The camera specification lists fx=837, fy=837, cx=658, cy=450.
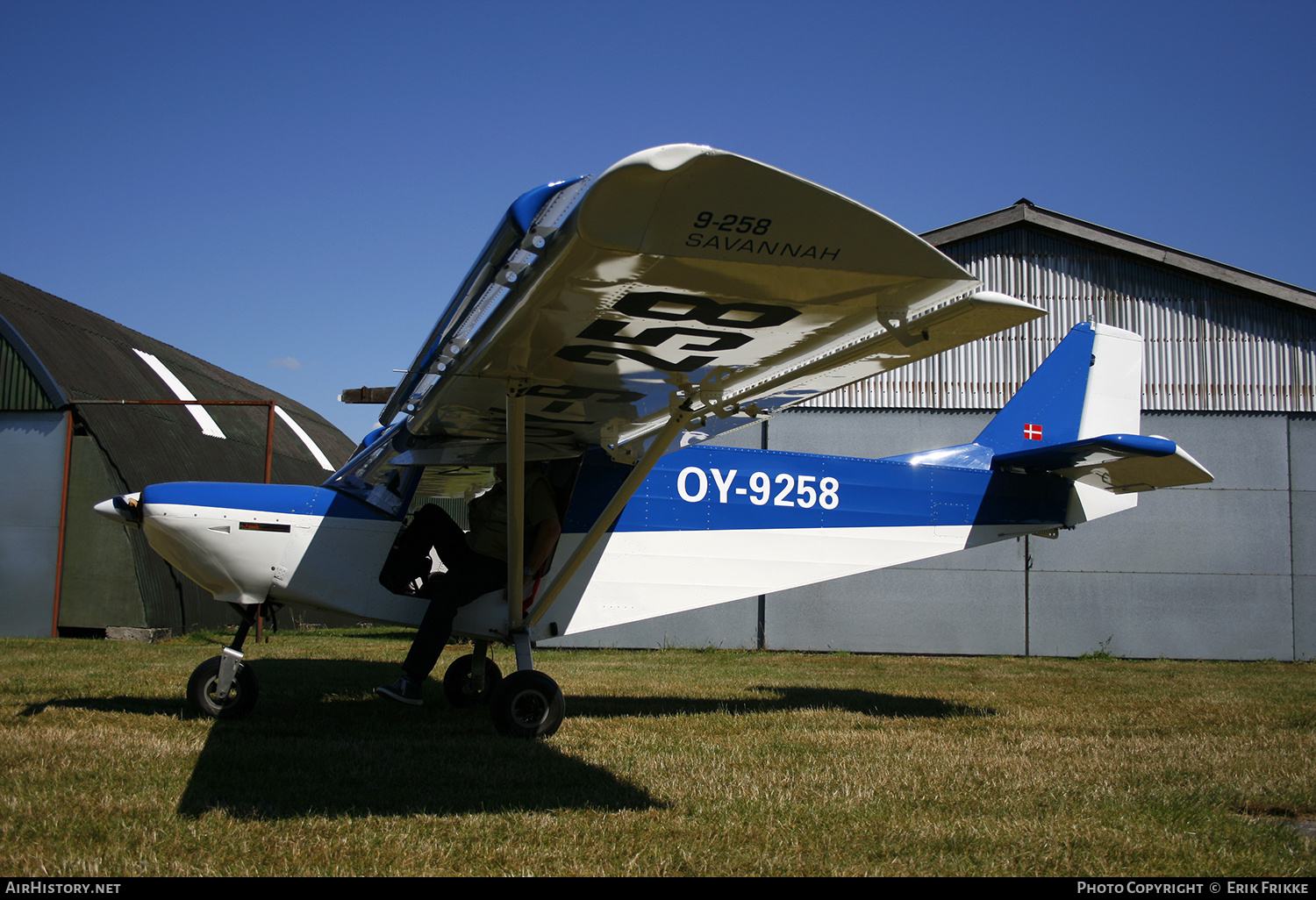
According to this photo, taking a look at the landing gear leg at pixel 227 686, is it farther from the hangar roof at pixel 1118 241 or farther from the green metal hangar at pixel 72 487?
the hangar roof at pixel 1118 241

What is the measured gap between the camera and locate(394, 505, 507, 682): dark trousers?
4.89 metres

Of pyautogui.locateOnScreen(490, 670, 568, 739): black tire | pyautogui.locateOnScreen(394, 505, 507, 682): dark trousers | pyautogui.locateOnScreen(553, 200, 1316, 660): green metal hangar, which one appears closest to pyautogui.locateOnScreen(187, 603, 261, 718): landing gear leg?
pyautogui.locateOnScreen(394, 505, 507, 682): dark trousers

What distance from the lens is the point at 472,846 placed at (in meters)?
2.92

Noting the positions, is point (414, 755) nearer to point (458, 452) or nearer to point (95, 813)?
point (95, 813)

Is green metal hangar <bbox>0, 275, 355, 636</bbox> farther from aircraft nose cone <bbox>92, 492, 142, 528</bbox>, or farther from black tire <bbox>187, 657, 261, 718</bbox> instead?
black tire <bbox>187, 657, 261, 718</bbox>

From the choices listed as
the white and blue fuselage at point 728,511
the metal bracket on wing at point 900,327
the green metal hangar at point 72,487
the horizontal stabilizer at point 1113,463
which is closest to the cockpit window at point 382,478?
the white and blue fuselage at point 728,511

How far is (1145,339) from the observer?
42.3 ft

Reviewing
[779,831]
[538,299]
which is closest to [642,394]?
[538,299]

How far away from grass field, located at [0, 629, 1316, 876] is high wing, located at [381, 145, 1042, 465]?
189 centimetres

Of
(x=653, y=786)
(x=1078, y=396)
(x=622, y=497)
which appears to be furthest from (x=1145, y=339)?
(x=653, y=786)

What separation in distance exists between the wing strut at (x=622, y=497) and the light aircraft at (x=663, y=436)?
0.02m

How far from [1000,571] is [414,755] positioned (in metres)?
10.6

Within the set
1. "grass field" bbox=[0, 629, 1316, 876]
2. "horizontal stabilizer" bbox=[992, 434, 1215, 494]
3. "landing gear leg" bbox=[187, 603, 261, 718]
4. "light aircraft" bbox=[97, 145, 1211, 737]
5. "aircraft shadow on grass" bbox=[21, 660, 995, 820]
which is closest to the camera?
"light aircraft" bbox=[97, 145, 1211, 737]

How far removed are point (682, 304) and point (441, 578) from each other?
9.74 ft
